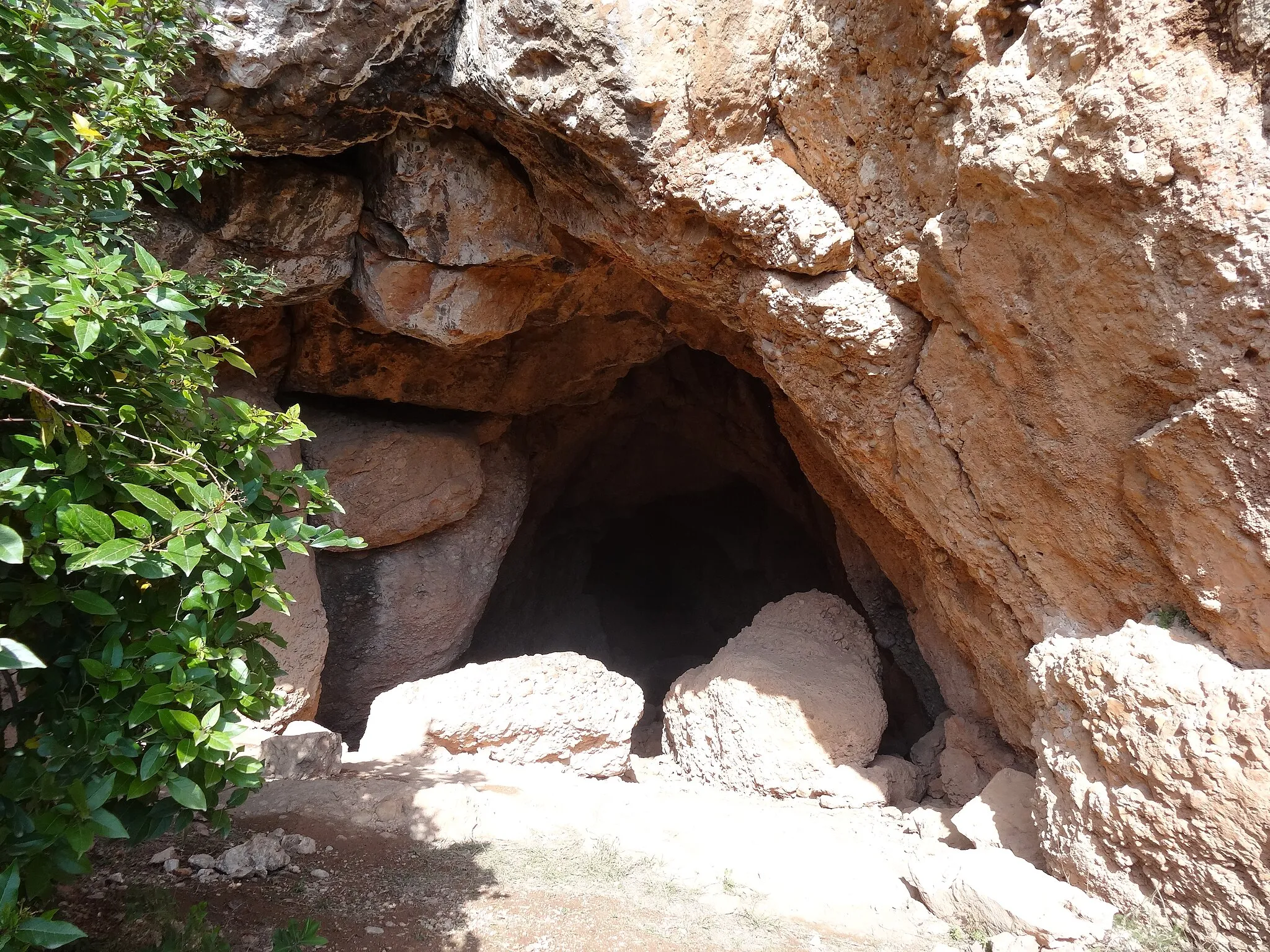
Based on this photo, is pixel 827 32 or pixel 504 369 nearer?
pixel 827 32

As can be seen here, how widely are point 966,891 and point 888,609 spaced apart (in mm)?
2918

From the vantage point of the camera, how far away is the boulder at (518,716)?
4.51m

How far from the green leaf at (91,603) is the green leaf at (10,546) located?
27 centimetres

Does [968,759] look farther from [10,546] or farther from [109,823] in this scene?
[10,546]

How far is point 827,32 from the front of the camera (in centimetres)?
344

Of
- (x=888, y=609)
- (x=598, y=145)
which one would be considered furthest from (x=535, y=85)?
(x=888, y=609)

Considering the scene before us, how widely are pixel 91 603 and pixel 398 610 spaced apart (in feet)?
15.8

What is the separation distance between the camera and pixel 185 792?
1407 mm

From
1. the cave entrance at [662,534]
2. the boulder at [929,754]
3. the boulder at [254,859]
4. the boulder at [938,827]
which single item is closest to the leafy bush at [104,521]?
the boulder at [254,859]

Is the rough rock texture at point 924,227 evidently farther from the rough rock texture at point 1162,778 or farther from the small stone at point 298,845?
the small stone at point 298,845

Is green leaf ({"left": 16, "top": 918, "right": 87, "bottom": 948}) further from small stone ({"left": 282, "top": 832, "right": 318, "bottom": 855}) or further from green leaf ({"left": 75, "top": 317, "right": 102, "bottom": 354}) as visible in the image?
small stone ({"left": 282, "top": 832, "right": 318, "bottom": 855})

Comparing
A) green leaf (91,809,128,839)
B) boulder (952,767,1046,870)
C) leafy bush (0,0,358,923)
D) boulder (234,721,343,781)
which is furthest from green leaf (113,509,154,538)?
boulder (952,767,1046,870)

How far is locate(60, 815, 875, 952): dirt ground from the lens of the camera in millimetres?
2500

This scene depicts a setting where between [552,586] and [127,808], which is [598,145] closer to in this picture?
[127,808]
